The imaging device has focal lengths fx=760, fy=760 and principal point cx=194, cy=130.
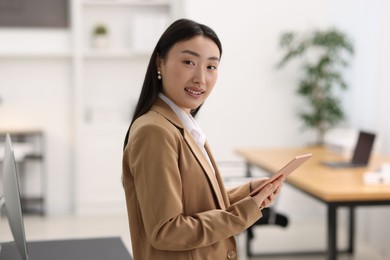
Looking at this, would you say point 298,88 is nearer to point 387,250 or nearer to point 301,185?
point 387,250

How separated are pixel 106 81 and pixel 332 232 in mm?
3908

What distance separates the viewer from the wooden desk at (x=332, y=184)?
381 cm

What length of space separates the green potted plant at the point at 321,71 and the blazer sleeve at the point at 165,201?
454 centimetres

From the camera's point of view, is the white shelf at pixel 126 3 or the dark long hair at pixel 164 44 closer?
the dark long hair at pixel 164 44

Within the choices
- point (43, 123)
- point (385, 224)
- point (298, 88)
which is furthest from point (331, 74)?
point (43, 123)

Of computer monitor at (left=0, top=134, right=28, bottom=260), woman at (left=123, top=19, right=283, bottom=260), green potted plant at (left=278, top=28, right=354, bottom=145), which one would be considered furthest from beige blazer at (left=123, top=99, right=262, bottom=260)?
green potted plant at (left=278, top=28, right=354, bottom=145)

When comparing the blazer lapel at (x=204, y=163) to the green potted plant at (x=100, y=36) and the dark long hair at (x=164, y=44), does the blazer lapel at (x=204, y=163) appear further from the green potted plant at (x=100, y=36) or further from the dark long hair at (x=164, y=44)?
the green potted plant at (x=100, y=36)

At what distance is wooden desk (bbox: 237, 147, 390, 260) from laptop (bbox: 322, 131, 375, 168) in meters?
0.06

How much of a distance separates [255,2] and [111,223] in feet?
7.70

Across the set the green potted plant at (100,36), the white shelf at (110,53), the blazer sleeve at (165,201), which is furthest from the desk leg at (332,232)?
the green potted plant at (100,36)

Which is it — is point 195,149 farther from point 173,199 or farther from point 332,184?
point 332,184

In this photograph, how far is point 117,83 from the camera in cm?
731

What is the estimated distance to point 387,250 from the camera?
567 centimetres

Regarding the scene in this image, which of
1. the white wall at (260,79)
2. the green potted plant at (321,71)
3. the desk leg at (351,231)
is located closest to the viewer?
the desk leg at (351,231)
